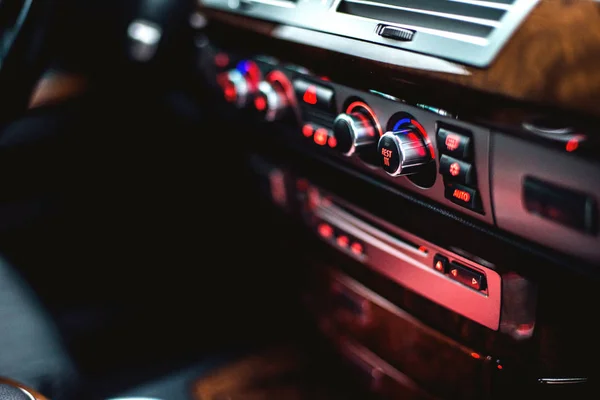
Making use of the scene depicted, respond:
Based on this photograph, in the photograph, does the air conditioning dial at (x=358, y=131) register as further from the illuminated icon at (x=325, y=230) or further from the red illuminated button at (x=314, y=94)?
the illuminated icon at (x=325, y=230)

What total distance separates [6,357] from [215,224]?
585 millimetres

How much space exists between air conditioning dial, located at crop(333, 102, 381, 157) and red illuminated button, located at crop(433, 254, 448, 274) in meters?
0.14

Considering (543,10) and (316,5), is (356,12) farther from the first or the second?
(543,10)

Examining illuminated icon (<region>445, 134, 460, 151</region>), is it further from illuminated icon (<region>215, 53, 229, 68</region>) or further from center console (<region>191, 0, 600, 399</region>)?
illuminated icon (<region>215, 53, 229, 68</region>)

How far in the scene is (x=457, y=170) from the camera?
0.57 meters

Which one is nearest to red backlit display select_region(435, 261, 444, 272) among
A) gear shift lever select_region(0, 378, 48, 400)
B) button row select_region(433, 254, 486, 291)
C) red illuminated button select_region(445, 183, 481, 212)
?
button row select_region(433, 254, 486, 291)

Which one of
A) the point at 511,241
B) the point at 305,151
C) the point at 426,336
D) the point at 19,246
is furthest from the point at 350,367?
the point at 19,246

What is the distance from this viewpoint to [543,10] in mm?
473

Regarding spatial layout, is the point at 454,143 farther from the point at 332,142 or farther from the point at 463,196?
the point at 332,142

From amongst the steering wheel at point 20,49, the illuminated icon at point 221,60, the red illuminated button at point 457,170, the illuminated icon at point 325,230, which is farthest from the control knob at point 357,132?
the steering wheel at point 20,49

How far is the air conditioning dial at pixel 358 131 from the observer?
65 centimetres

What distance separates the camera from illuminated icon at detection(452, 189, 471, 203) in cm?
58

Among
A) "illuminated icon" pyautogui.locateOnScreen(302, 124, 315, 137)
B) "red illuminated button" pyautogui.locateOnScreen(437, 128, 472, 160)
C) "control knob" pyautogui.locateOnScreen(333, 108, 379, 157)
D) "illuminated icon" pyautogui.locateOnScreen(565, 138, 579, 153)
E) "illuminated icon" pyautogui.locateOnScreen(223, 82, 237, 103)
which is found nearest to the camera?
"illuminated icon" pyautogui.locateOnScreen(565, 138, 579, 153)

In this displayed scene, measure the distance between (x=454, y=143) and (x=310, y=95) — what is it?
24cm
